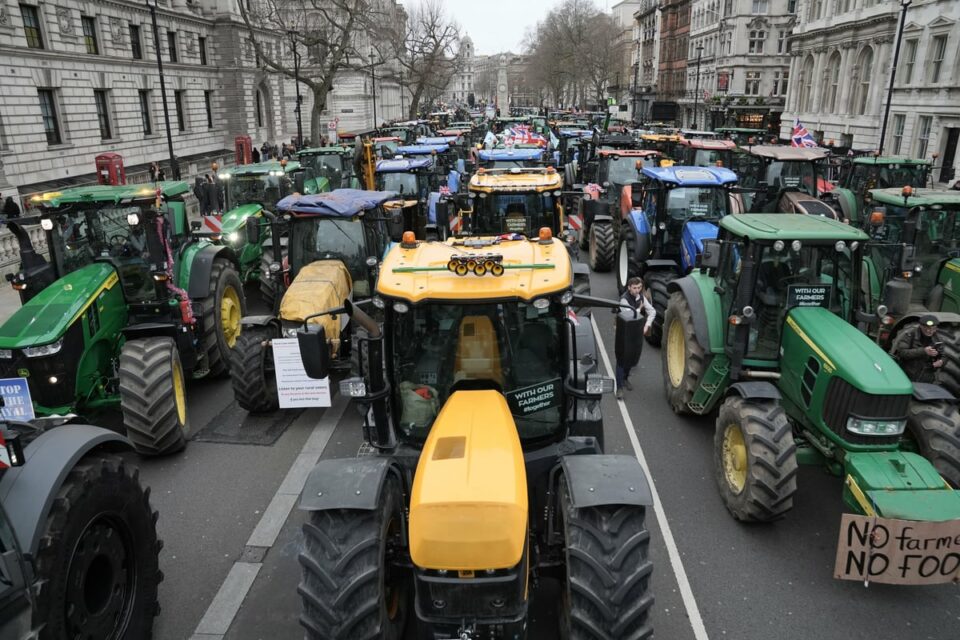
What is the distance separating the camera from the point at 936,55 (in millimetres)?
27359

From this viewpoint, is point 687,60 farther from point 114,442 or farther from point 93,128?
point 114,442

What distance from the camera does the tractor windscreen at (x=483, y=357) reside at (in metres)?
4.35

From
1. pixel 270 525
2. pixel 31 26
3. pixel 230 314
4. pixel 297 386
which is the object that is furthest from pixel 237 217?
pixel 31 26

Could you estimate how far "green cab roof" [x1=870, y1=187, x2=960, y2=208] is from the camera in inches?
354

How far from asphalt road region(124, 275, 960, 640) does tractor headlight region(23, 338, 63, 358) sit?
1.60 meters

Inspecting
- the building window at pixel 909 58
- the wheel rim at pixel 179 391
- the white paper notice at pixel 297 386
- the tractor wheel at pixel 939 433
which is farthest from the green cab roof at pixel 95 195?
the building window at pixel 909 58

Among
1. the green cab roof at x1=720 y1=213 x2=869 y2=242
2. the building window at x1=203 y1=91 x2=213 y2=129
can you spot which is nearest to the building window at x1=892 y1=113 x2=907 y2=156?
the green cab roof at x1=720 y1=213 x2=869 y2=242

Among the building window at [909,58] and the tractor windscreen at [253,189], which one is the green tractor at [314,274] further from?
the building window at [909,58]

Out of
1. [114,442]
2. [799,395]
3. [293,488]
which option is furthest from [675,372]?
[114,442]

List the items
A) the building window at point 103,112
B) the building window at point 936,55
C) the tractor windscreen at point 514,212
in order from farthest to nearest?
the building window at point 103,112 → the building window at point 936,55 → the tractor windscreen at point 514,212

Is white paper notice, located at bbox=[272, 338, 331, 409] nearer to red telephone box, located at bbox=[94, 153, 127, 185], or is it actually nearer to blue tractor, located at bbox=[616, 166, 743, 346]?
blue tractor, located at bbox=[616, 166, 743, 346]

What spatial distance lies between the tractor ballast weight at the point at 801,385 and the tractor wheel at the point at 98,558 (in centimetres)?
480

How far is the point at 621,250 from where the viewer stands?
13141 millimetres

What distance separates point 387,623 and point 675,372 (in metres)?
5.76
